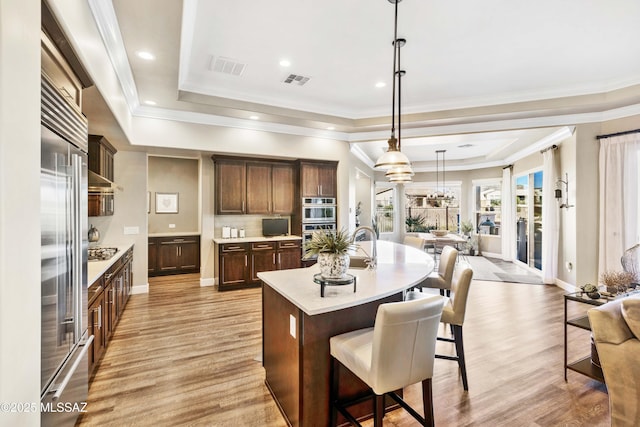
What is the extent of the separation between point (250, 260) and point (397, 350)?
179 inches

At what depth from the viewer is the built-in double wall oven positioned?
6.33 meters

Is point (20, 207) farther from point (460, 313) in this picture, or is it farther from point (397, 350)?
point (460, 313)

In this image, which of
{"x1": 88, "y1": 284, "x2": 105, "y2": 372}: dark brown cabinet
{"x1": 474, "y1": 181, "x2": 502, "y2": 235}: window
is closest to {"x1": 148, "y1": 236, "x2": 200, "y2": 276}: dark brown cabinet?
{"x1": 88, "y1": 284, "x2": 105, "y2": 372}: dark brown cabinet

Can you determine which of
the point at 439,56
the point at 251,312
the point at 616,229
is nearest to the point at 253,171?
the point at 251,312

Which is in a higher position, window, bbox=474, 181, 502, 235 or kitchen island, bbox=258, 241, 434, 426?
window, bbox=474, 181, 502, 235

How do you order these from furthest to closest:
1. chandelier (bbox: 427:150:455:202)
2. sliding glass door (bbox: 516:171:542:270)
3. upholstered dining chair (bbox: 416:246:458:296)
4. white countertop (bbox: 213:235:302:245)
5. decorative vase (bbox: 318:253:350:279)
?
chandelier (bbox: 427:150:455:202) → sliding glass door (bbox: 516:171:542:270) → white countertop (bbox: 213:235:302:245) → upholstered dining chair (bbox: 416:246:458:296) → decorative vase (bbox: 318:253:350:279)

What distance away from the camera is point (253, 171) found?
6.12 meters

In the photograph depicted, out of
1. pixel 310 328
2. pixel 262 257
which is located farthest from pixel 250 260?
pixel 310 328

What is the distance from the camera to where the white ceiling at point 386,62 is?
2.87m

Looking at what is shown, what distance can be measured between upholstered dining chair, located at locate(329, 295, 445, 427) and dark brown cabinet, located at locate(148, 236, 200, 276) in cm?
613

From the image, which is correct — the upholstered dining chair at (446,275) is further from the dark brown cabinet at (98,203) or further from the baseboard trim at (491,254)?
the baseboard trim at (491,254)

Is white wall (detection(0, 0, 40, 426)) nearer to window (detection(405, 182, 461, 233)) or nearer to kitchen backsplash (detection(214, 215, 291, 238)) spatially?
kitchen backsplash (detection(214, 215, 291, 238))

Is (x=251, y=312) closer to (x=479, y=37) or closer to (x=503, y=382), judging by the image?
(x=503, y=382)

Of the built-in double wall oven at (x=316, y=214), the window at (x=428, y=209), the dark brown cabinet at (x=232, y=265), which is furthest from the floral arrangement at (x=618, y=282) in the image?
the window at (x=428, y=209)
